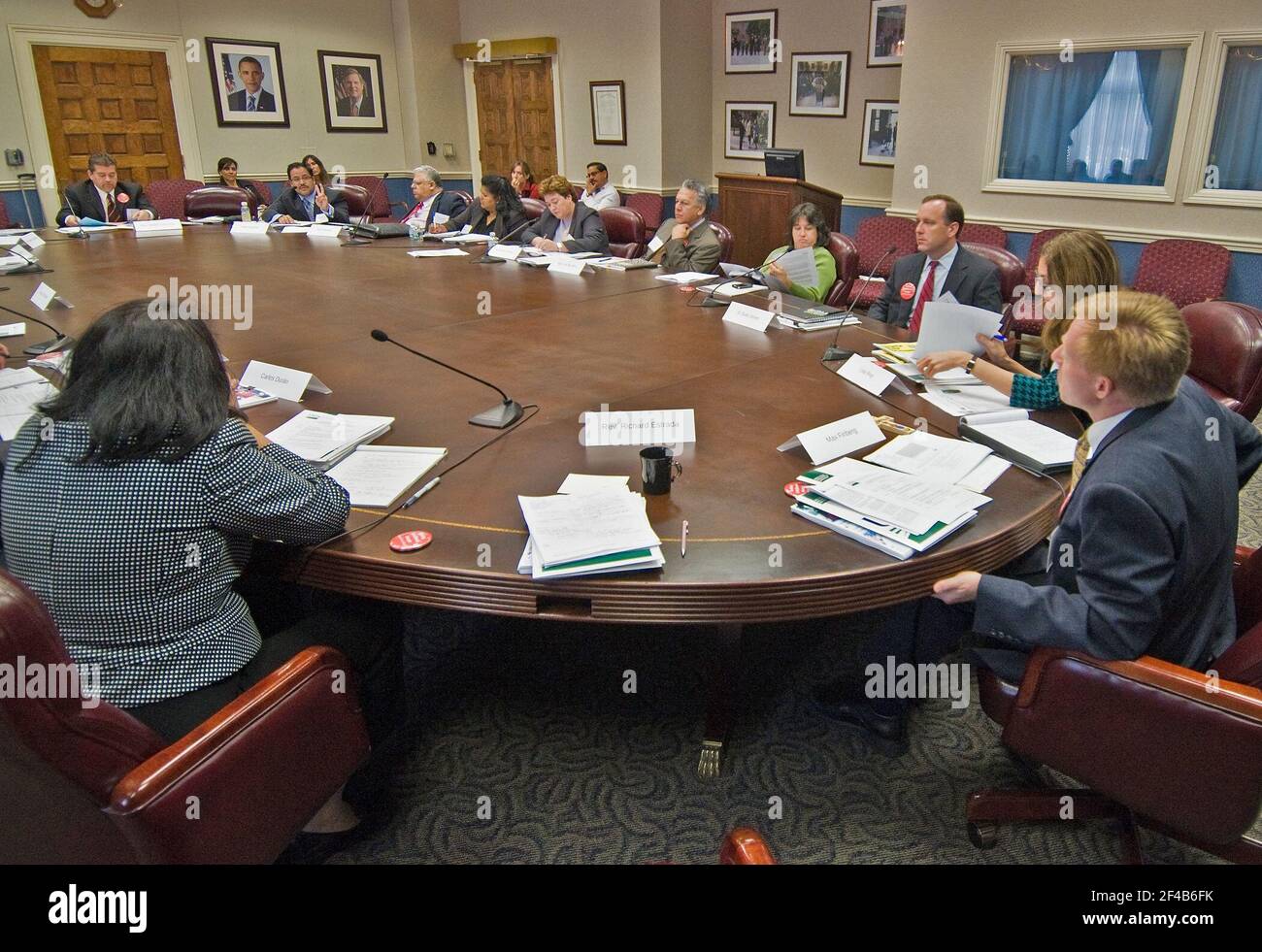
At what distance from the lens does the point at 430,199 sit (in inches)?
241

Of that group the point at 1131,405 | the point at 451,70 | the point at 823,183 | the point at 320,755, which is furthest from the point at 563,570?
the point at 451,70

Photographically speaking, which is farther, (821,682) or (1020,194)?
(1020,194)

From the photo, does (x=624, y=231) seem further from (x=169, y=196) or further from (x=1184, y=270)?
(x=169, y=196)

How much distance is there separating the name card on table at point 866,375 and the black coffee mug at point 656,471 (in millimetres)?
880

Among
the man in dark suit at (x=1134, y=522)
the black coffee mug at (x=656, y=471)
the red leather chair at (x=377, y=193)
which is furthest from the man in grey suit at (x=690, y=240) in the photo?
the red leather chair at (x=377, y=193)

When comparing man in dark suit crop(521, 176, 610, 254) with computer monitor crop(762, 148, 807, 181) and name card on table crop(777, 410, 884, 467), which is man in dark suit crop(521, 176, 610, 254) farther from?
name card on table crop(777, 410, 884, 467)

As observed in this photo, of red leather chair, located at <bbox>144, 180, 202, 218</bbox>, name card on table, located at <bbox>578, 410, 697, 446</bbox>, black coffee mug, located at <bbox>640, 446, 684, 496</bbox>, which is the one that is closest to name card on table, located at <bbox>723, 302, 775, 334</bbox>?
name card on table, located at <bbox>578, 410, 697, 446</bbox>

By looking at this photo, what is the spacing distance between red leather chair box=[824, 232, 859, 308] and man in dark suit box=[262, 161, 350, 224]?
385 cm

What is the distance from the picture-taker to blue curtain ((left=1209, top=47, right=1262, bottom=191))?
436cm

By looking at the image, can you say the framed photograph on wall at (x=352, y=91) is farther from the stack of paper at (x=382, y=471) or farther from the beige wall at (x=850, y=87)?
the stack of paper at (x=382, y=471)

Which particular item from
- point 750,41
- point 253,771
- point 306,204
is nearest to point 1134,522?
point 253,771

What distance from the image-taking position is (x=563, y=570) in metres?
1.47
